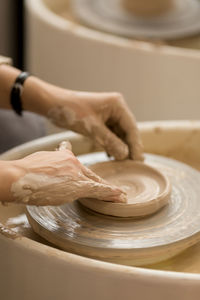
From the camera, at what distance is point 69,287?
3.73 ft

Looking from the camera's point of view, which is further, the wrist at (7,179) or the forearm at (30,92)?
the forearm at (30,92)

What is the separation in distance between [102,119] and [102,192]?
38cm

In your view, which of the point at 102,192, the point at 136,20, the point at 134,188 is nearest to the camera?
the point at 102,192

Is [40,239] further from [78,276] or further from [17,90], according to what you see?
[17,90]

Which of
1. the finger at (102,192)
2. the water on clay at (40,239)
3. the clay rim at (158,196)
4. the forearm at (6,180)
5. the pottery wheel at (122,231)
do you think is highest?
the forearm at (6,180)

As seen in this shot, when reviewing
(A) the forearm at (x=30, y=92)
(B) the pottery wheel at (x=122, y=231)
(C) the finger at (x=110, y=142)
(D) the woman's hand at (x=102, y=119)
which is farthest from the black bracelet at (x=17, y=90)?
(B) the pottery wheel at (x=122, y=231)

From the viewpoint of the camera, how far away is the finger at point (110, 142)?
1539 millimetres

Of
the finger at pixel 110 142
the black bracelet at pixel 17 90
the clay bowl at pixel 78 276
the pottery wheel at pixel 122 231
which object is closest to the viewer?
the clay bowl at pixel 78 276

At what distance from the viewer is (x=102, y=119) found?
5.21 feet

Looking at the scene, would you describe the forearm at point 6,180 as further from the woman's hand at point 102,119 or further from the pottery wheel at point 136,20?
the pottery wheel at point 136,20

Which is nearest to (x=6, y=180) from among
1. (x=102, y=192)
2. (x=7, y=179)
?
(x=7, y=179)

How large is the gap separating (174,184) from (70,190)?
1.24ft

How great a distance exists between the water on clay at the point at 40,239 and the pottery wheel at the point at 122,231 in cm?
3

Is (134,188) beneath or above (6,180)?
beneath
